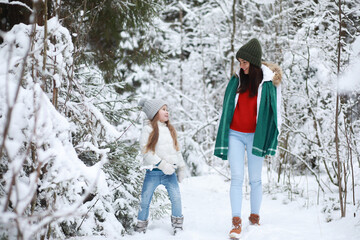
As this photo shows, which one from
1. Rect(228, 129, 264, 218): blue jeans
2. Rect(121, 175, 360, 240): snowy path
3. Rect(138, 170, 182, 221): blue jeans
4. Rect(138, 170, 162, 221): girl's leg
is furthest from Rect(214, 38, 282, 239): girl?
Rect(138, 170, 162, 221): girl's leg

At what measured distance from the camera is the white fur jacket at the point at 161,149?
322 centimetres

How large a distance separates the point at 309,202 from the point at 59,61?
3.37 m

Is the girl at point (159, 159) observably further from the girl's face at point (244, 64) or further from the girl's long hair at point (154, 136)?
the girl's face at point (244, 64)

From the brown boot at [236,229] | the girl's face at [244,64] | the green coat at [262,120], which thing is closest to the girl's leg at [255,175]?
the green coat at [262,120]

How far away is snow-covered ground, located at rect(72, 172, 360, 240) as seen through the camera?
9.84 ft

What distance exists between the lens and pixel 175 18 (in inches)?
517

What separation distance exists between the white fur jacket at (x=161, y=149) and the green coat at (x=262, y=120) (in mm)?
429

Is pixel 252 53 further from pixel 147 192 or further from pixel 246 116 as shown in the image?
pixel 147 192

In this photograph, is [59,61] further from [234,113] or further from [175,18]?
[175,18]

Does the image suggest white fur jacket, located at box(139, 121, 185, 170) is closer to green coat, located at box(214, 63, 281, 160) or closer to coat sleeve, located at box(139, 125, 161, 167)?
coat sleeve, located at box(139, 125, 161, 167)

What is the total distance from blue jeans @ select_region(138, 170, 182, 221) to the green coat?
0.56 metres

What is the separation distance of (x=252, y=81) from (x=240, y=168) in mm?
866

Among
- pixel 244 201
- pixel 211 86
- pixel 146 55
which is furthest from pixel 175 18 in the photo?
pixel 244 201

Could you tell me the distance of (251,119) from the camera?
10.8 ft
